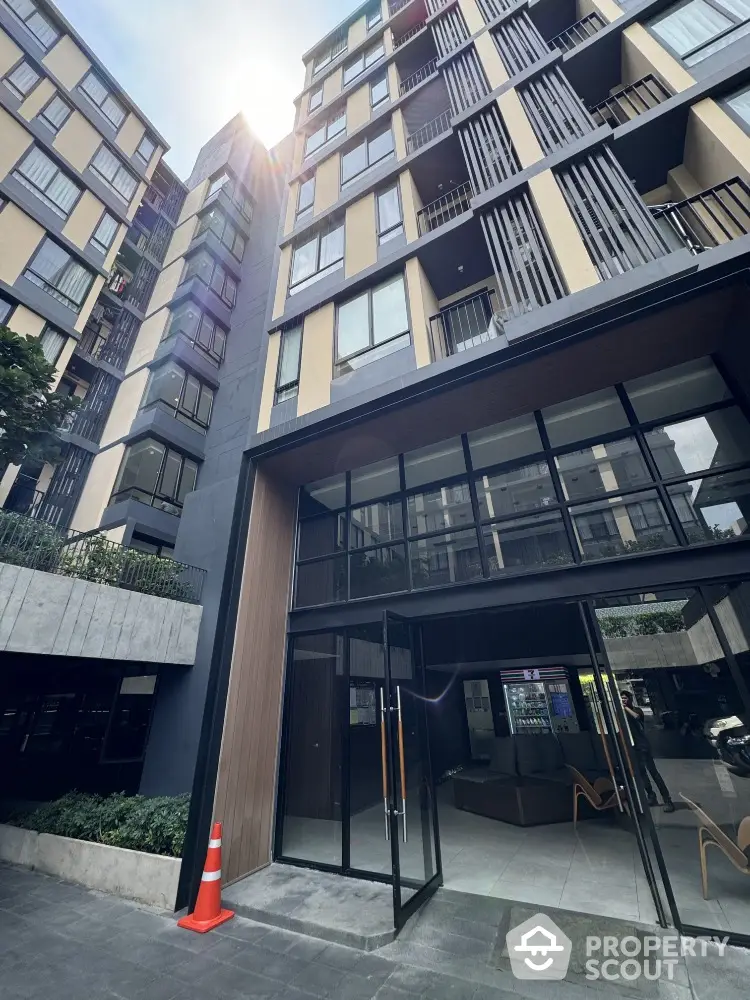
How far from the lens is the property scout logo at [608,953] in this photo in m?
3.26

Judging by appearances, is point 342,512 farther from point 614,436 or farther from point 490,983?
point 490,983

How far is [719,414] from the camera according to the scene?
533cm

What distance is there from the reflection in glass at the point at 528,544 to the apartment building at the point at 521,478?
0.13 feet

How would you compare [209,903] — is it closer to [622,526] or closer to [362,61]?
[622,526]

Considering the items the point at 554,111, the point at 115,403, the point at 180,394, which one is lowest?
the point at 554,111

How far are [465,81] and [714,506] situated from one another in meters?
10.3

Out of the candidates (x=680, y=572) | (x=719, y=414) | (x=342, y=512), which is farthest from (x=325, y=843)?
(x=719, y=414)

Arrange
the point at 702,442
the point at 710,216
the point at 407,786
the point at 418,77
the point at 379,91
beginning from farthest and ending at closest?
the point at 379,91, the point at 418,77, the point at 710,216, the point at 702,442, the point at 407,786

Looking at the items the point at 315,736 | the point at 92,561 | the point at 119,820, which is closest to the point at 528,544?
the point at 315,736

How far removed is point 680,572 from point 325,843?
20.8 feet

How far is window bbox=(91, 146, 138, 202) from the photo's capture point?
Result: 51.2ft

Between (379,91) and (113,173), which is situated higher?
(113,173)

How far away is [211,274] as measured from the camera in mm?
15953

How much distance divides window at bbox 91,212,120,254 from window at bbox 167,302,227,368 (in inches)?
131
